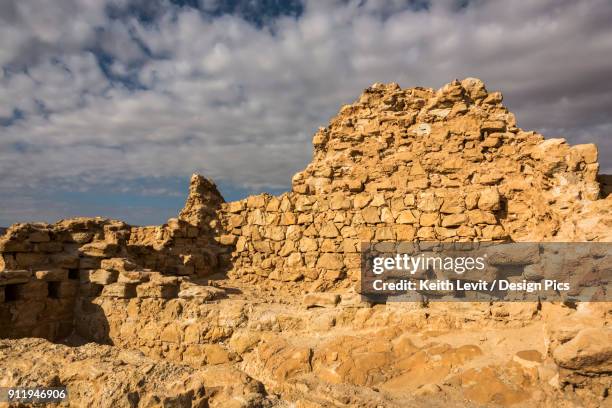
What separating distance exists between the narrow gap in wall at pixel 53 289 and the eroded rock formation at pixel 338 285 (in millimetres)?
43

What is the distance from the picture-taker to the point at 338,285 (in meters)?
8.70

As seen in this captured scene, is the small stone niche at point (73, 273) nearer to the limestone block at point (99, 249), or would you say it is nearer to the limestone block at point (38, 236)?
the limestone block at point (99, 249)

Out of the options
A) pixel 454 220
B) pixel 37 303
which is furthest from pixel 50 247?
pixel 454 220

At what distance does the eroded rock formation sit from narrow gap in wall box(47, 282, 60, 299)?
43 mm

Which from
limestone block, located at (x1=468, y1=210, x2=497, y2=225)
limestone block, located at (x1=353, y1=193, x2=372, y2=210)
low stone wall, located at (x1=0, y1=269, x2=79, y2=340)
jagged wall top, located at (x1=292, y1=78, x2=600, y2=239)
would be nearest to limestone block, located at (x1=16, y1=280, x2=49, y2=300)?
low stone wall, located at (x1=0, y1=269, x2=79, y2=340)

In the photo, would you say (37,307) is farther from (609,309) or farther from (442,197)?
(609,309)

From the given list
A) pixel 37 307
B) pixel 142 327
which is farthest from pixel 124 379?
pixel 37 307

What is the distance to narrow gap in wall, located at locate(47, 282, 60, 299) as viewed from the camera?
8.49 m

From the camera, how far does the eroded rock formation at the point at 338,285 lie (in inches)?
200

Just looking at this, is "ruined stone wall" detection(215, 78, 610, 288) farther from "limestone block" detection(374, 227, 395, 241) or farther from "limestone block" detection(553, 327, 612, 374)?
"limestone block" detection(553, 327, 612, 374)

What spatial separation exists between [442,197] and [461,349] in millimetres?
2891

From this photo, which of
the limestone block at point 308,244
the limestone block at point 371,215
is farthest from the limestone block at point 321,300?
the limestone block at point 371,215

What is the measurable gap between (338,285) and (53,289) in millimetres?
5849

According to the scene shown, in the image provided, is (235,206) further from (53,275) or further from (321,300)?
(53,275)
